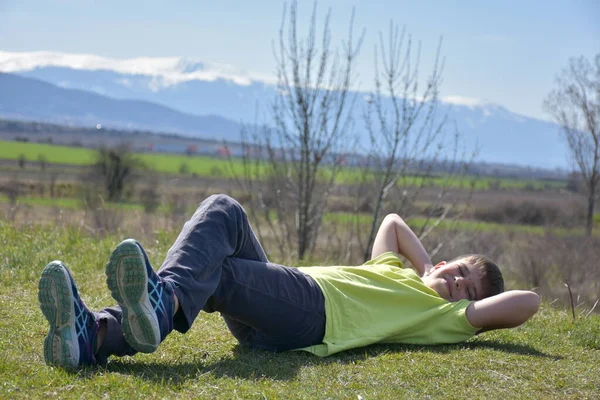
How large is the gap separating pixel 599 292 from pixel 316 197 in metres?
6.81

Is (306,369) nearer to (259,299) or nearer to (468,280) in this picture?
(259,299)

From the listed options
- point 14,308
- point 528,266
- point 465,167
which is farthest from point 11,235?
point 528,266

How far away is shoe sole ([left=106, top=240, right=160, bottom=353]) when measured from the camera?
2867mm

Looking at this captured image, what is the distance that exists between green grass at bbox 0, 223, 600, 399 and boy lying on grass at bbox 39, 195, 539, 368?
11 cm

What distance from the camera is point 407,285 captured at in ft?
12.9

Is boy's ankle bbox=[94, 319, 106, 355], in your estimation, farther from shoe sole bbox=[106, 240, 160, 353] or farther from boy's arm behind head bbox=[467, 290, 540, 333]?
boy's arm behind head bbox=[467, 290, 540, 333]

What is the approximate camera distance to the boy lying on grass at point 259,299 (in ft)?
9.56

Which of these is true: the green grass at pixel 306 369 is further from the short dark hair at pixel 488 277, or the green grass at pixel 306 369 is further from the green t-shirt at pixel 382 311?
the short dark hair at pixel 488 277

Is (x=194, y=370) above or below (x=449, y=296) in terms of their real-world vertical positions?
below

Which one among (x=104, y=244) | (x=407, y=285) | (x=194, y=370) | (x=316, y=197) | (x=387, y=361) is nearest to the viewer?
(x=194, y=370)

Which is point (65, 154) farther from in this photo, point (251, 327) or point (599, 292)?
point (251, 327)

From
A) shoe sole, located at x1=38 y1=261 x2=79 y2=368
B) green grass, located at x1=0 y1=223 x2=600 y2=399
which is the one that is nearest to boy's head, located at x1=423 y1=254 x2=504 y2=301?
green grass, located at x1=0 y1=223 x2=600 y2=399

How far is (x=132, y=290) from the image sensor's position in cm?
287

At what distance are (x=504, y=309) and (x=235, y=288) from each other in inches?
58.8
